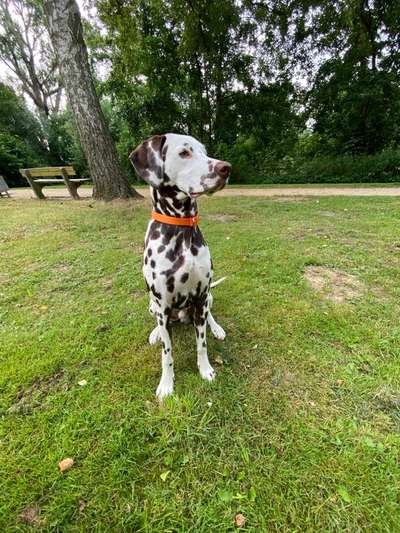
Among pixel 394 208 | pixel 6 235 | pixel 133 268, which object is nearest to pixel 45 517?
pixel 133 268

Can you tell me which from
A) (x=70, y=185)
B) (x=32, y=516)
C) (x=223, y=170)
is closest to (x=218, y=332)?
(x=223, y=170)

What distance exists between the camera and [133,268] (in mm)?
4020

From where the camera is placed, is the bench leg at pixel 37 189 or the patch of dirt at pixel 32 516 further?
the bench leg at pixel 37 189

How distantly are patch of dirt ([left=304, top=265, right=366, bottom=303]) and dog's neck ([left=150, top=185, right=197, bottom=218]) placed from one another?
2154 mm

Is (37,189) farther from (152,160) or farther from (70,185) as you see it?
(152,160)

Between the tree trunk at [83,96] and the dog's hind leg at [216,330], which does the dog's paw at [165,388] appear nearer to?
the dog's hind leg at [216,330]

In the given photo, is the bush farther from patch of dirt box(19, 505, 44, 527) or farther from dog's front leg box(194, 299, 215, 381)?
patch of dirt box(19, 505, 44, 527)

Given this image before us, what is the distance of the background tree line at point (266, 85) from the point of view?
12383 mm

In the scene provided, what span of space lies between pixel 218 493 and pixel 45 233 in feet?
18.2

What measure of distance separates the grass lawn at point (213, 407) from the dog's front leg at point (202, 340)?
9cm

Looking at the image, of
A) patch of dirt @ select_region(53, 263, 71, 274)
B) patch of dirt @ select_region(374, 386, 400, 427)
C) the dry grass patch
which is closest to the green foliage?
the dry grass patch

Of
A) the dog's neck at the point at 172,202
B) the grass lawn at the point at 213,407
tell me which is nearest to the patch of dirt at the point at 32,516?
the grass lawn at the point at 213,407

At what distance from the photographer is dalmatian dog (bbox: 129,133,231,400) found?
1640 millimetres

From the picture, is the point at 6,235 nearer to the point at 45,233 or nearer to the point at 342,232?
the point at 45,233
